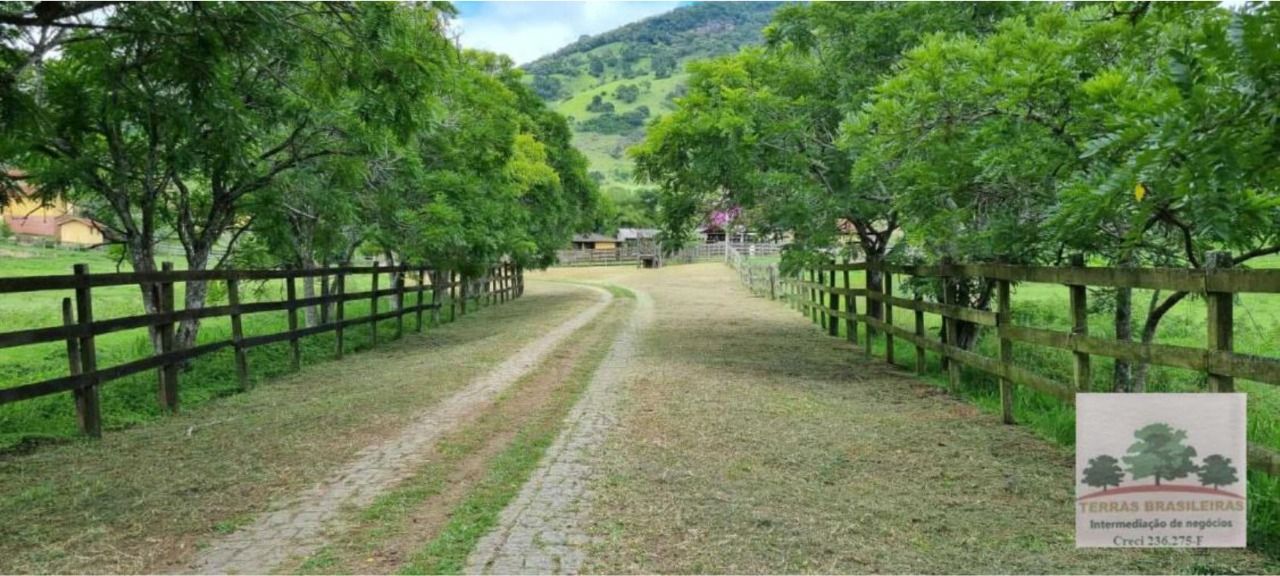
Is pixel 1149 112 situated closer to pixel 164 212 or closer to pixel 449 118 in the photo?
pixel 164 212

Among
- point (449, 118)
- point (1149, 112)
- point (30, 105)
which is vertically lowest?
point (1149, 112)

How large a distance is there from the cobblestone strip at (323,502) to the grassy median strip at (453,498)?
141 mm

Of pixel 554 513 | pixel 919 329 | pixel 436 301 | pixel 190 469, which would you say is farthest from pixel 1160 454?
pixel 436 301

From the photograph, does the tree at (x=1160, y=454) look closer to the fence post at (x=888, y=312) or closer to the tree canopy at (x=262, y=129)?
the tree canopy at (x=262, y=129)

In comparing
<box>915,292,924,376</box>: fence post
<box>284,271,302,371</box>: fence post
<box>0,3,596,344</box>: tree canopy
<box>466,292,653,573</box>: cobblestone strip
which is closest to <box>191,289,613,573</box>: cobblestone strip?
<box>466,292,653,573</box>: cobblestone strip

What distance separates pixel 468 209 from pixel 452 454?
9.90 metres

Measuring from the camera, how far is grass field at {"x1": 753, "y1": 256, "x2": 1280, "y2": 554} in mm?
4402

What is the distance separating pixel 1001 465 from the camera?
5570 millimetres

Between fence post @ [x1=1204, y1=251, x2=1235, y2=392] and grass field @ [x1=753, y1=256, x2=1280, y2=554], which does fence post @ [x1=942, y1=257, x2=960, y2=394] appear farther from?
fence post @ [x1=1204, y1=251, x2=1235, y2=392]

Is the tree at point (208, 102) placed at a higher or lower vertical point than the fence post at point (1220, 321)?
higher

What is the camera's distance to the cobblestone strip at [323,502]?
3943 millimetres

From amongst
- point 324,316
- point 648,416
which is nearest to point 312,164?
point 324,316

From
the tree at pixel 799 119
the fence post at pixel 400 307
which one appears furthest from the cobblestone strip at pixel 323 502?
the fence post at pixel 400 307

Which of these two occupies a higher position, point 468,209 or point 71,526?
point 468,209
